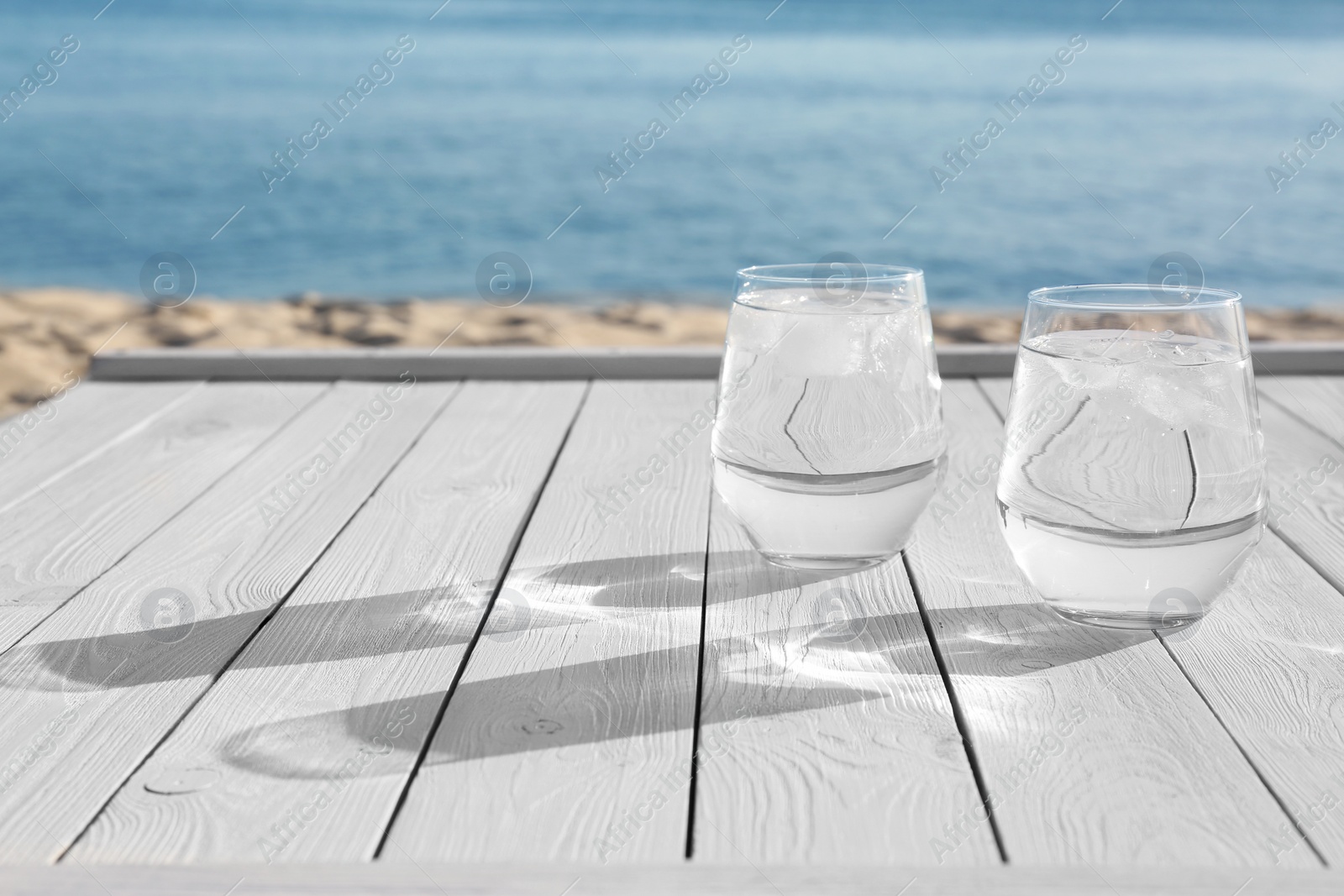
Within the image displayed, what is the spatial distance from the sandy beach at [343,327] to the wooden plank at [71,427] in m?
1.51

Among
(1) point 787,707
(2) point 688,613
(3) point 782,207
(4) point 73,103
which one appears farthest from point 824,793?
(4) point 73,103

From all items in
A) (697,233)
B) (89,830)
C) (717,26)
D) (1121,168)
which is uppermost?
(717,26)

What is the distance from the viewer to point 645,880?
1.57ft

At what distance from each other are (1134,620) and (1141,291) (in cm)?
19

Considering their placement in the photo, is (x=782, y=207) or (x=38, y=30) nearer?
(x=782, y=207)

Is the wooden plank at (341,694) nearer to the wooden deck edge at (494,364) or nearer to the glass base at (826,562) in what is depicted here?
the glass base at (826,562)

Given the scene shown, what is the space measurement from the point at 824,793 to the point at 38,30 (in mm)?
22500

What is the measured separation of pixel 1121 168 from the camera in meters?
9.06

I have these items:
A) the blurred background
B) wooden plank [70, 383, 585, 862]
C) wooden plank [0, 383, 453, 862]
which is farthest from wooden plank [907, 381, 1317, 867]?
the blurred background

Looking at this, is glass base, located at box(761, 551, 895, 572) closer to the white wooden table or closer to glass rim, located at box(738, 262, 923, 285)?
the white wooden table

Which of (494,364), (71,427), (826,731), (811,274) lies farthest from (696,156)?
(826,731)

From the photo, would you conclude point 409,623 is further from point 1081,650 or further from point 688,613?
point 1081,650

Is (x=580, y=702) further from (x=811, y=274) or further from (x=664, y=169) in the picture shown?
(x=664, y=169)

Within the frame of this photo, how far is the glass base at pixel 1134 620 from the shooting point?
2.25 ft
